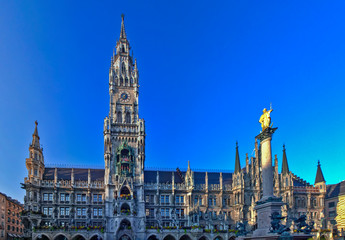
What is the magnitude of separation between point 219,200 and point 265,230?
53442mm

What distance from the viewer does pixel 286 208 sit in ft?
297

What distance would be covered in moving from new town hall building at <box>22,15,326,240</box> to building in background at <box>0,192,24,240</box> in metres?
21.0

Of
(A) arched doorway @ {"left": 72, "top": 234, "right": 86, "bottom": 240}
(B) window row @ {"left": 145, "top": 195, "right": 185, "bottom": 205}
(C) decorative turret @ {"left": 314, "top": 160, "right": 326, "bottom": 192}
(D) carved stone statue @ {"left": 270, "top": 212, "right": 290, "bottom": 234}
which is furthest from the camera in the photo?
(C) decorative turret @ {"left": 314, "top": 160, "right": 326, "bottom": 192}

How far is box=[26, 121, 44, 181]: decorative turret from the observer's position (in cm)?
8131

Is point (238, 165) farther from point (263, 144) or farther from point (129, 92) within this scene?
point (263, 144)

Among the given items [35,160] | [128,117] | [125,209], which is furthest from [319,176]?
[35,160]

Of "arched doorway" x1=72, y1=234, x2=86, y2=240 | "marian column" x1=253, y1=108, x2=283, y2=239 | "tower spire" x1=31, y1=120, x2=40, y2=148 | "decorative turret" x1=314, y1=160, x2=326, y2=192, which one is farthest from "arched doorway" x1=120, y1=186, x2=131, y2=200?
"decorative turret" x1=314, y1=160, x2=326, y2=192

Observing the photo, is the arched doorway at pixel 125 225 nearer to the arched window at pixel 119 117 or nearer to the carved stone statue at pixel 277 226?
the arched window at pixel 119 117

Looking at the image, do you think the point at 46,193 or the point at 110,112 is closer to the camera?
the point at 46,193

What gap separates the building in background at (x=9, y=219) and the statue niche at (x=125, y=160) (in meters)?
33.3

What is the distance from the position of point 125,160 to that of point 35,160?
67.9 feet

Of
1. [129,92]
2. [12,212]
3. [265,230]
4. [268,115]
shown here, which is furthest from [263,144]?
[12,212]

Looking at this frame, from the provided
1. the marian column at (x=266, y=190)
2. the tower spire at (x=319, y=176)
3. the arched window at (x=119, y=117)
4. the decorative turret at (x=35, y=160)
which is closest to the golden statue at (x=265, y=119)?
the marian column at (x=266, y=190)

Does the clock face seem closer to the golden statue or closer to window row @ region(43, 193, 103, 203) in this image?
window row @ region(43, 193, 103, 203)
